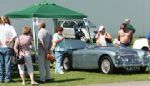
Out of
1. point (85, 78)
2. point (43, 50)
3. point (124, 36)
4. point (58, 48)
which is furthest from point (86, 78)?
point (124, 36)

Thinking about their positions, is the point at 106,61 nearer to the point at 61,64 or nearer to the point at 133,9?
the point at 61,64

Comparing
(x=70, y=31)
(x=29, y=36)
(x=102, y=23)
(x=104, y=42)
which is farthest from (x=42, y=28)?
(x=102, y=23)

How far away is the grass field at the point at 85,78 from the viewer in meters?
15.3

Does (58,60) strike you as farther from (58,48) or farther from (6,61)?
(6,61)

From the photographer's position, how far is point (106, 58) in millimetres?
17594

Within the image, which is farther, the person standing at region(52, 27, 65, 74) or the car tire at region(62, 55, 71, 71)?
the car tire at region(62, 55, 71, 71)

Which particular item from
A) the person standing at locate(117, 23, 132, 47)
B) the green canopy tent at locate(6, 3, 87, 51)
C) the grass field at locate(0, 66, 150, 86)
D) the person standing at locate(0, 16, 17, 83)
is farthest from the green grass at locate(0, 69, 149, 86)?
the green canopy tent at locate(6, 3, 87, 51)

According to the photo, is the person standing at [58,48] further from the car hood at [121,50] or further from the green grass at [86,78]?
the car hood at [121,50]

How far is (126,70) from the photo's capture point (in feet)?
58.3

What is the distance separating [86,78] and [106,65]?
1278 millimetres

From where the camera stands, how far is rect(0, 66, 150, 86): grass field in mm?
15275

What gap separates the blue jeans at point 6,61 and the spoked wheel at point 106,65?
349cm

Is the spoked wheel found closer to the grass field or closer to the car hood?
the grass field

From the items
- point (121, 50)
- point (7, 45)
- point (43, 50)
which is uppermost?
point (7, 45)
